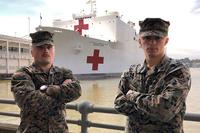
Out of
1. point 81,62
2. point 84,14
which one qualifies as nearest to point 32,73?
point 81,62

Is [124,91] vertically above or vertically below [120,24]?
below

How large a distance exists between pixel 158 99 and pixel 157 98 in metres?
0.01

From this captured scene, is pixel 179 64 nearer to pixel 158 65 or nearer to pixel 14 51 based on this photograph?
pixel 158 65

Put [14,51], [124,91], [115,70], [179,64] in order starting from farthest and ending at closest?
[14,51]
[115,70]
[124,91]
[179,64]

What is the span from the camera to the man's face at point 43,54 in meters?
2.23

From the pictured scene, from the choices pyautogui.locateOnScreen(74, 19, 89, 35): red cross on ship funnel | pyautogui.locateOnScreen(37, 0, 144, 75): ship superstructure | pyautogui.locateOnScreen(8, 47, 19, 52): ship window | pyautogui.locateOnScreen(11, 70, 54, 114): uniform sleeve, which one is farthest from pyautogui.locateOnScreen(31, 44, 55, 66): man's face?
pyautogui.locateOnScreen(8, 47, 19, 52): ship window

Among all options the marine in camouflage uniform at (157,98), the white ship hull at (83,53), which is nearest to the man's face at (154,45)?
the marine in camouflage uniform at (157,98)

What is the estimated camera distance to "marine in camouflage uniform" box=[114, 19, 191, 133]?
5.65 ft

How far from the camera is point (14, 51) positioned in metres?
42.1

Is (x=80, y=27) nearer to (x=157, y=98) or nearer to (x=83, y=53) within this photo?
(x=83, y=53)

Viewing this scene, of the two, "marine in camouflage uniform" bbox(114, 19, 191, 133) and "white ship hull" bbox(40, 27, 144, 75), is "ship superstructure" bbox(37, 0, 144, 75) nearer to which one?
"white ship hull" bbox(40, 27, 144, 75)

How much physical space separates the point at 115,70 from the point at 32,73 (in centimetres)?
2996

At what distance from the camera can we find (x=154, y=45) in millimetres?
1856

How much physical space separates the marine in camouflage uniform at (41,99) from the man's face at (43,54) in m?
0.06
